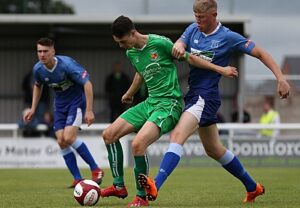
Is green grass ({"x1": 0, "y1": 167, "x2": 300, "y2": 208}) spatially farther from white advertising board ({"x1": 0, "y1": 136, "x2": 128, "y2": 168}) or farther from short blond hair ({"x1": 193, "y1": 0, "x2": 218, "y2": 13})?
white advertising board ({"x1": 0, "y1": 136, "x2": 128, "y2": 168})

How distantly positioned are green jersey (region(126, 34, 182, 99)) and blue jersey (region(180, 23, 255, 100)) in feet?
0.84

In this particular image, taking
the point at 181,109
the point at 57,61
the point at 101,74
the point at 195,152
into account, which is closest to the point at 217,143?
the point at 181,109

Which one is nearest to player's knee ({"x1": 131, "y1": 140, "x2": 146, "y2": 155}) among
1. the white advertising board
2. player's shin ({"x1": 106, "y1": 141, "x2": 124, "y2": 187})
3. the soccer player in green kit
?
the soccer player in green kit

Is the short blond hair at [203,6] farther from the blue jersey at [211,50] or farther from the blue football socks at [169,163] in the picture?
the blue football socks at [169,163]

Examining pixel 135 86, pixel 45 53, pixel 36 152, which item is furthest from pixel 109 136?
pixel 36 152

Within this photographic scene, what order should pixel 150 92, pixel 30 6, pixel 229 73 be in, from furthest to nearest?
1. pixel 30 6
2. pixel 150 92
3. pixel 229 73

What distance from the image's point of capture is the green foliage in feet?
82.0

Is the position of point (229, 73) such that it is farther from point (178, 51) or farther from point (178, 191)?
point (178, 191)

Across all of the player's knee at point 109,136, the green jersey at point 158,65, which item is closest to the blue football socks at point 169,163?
the green jersey at point 158,65

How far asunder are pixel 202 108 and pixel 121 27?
4.10ft

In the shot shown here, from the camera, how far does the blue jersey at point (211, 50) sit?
9.42 metres

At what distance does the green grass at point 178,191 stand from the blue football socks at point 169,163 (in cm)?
49

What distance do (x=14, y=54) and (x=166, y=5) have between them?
4.88m

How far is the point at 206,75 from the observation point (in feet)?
31.0
